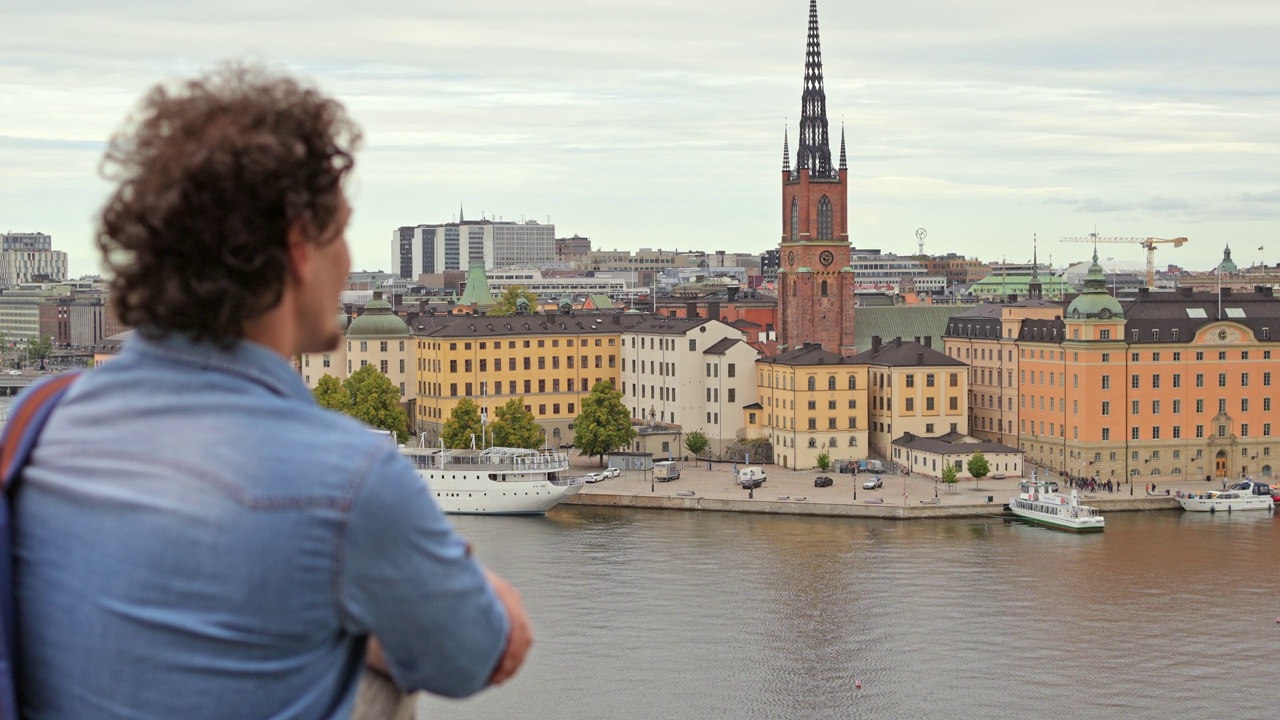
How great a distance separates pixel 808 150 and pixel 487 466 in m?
19.9

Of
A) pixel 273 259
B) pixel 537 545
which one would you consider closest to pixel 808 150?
pixel 537 545

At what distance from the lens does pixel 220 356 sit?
4.74 ft

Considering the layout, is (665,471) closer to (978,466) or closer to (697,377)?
(697,377)

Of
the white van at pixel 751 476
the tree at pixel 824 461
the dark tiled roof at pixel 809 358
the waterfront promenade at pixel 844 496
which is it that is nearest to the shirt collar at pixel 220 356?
the waterfront promenade at pixel 844 496

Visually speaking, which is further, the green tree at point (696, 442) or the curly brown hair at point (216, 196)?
the green tree at point (696, 442)

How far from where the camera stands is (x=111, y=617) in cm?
141

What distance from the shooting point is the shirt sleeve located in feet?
4.56

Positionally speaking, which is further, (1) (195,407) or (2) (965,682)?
(2) (965,682)

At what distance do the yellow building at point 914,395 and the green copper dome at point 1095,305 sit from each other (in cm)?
290

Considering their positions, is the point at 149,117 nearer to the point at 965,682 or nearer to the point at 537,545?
the point at 965,682

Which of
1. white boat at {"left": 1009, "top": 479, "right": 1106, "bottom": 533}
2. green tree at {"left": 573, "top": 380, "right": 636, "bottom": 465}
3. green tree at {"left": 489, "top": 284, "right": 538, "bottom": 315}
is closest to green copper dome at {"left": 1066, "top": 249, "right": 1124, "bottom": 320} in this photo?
white boat at {"left": 1009, "top": 479, "right": 1106, "bottom": 533}

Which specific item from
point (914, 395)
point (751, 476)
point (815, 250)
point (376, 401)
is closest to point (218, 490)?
point (751, 476)

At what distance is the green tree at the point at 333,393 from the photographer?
4059 cm

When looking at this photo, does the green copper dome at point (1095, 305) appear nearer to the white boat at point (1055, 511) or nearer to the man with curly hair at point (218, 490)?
the white boat at point (1055, 511)
